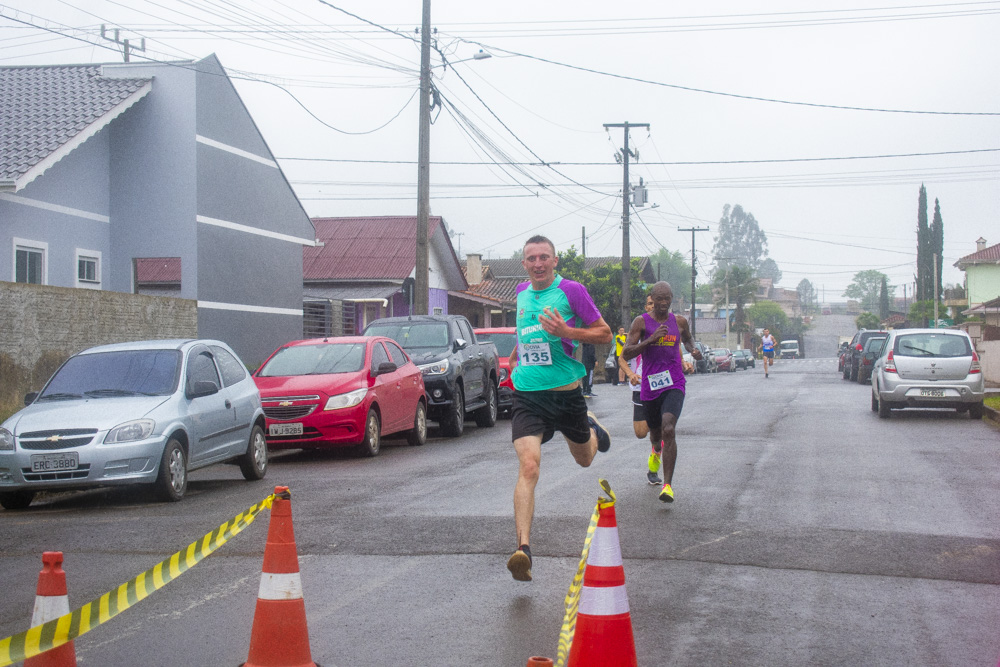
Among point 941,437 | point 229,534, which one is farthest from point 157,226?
point 229,534

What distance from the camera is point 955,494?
9.62 metres

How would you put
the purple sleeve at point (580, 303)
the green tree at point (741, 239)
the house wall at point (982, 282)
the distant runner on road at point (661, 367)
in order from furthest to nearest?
the green tree at point (741, 239)
the house wall at point (982, 282)
the distant runner on road at point (661, 367)
the purple sleeve at point (580, 303)

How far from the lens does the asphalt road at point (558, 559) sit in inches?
A: 199

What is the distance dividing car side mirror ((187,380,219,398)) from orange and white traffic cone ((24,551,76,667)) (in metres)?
6.73

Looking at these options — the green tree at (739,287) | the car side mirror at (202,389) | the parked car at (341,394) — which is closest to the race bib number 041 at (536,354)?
the car side mirror at (202,389)

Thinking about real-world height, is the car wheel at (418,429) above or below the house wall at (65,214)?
below

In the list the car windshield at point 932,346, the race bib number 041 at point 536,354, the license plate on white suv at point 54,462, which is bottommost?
the license plate on white suv at point 54,462

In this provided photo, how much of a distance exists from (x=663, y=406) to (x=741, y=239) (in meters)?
191

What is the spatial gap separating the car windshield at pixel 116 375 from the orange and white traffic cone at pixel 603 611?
23.7 ft

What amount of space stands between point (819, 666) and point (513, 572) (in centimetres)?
170

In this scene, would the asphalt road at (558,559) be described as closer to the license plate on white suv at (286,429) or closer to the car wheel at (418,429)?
the license plate on white suv at (286,429)

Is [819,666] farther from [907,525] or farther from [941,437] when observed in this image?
[941,437]

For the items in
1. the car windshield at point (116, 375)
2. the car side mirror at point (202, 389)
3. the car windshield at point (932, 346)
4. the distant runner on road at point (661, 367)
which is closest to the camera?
the distant runner on road at point (661, 367)

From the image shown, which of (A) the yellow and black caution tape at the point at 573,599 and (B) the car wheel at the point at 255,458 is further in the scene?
(B) the car wheel at the point at 255,458
